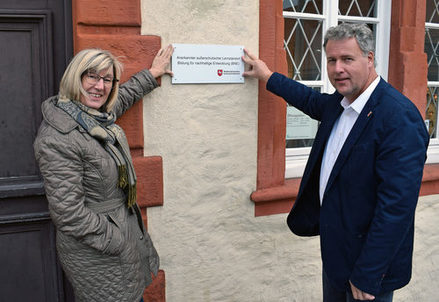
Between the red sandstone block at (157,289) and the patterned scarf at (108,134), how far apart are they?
910mm

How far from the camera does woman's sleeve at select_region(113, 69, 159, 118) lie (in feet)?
8.62

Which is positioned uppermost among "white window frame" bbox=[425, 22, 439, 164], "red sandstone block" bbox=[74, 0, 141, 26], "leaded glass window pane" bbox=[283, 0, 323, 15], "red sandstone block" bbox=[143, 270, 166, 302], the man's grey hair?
"leaded glass window pane" bbox=[283, 0, 323, 15]

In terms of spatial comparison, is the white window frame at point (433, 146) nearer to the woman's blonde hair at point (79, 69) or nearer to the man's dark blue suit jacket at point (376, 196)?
the man's dark blue suit jacket at point (376, 196)

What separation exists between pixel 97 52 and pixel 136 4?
2.19 ft

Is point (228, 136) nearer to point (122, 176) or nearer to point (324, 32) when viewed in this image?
point (122, 176)

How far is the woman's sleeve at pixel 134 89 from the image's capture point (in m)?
2.63

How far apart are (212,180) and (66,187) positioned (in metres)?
1.28

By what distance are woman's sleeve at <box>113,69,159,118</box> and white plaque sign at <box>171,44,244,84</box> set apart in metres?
0.20

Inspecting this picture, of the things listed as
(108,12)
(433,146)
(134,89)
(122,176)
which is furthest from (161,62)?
(433,146)

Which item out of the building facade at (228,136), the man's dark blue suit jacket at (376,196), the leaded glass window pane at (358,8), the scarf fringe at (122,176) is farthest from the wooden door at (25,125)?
the leaded glass window pane at (358,8)

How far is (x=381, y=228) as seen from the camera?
2025 millimetres

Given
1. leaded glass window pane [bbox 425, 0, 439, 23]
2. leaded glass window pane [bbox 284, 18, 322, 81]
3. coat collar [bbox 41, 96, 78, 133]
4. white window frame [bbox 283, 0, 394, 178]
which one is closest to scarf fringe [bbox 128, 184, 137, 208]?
coat collar [bbox 41, 96, 78, 133]

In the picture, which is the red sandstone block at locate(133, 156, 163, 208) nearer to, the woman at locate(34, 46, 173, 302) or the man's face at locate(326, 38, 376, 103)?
the woman at locate(34, 46, 173, 302)

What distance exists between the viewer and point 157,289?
3.01 meters
